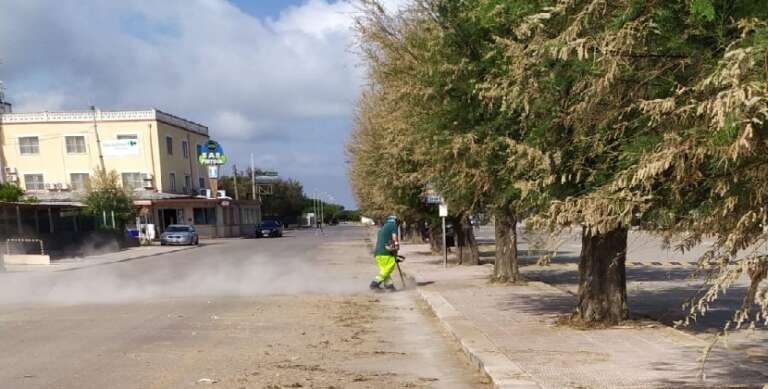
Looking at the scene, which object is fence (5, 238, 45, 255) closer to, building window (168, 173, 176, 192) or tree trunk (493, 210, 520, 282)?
tree trunk (493, 210, 520, 282)

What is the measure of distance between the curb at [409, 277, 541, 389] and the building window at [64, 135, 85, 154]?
5580 centimetres

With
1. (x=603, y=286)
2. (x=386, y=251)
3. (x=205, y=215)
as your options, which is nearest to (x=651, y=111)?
(x=603, y=286)

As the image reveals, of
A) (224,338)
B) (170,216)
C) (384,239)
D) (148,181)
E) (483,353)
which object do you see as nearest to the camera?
(483,353)

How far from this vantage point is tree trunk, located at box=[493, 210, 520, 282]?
53.7ft

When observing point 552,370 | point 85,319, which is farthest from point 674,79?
point 85,319

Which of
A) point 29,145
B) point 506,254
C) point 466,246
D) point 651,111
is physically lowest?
point 466,246

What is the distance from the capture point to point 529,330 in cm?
950

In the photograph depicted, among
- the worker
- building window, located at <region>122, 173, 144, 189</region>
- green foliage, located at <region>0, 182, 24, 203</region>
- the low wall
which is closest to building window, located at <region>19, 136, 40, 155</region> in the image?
building window, located at <region>122, 173, 144, 189</region>

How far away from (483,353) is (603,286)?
8.45 feet

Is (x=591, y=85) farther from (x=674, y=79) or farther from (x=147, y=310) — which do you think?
(x=147, y=310)

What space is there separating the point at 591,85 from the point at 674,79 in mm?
496

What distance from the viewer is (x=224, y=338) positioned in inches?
391

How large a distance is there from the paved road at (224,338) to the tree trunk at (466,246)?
243 inches

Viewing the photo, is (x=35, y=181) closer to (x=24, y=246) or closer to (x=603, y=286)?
(x=24, y=246)
